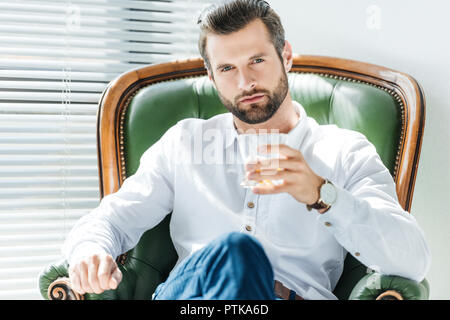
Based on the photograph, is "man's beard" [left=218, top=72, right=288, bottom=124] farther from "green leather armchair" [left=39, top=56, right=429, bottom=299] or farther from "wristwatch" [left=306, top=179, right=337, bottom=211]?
"wristwatch" [left=306, top=179, right=337, bottom=211]

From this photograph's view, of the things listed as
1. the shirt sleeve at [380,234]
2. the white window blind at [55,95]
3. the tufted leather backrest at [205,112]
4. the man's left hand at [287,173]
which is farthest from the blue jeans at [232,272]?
the white window blind at [55,95]

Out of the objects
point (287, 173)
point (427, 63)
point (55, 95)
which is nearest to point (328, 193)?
point (287, 173)

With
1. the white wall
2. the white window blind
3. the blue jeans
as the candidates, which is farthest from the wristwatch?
the white window blind

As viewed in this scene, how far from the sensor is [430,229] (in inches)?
56.3

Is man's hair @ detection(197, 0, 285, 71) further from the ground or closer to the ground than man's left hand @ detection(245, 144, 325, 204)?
further from the ground

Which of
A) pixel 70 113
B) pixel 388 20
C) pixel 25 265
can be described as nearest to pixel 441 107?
pixel 388 20

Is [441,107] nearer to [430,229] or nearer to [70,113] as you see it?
[430,229]

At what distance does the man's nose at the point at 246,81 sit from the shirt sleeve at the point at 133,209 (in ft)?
0.85

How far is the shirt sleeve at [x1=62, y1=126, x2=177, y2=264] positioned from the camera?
1067mm

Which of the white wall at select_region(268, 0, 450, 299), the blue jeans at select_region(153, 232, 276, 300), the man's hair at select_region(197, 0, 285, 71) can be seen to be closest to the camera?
the blue jeans at select_region(153, 232, 276, 300)

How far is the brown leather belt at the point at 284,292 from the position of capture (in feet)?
3.38

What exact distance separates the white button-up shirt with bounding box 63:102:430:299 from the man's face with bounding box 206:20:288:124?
96mm

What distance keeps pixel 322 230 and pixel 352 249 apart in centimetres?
13

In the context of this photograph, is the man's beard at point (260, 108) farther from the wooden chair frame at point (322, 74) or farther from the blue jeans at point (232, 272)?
the blue jeans at point (232, 272)
